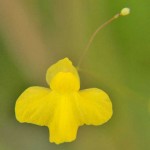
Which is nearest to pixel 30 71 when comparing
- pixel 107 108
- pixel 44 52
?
pixel 44 52

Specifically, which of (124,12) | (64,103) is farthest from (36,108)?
(124,12)

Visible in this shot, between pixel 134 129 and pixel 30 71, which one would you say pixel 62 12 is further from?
pixel 134 129

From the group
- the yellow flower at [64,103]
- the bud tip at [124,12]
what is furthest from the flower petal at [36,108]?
the bud tip at [124,12]

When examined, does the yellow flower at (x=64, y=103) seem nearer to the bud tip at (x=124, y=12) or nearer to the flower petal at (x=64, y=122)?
the flower petal at (x=64, y=122)

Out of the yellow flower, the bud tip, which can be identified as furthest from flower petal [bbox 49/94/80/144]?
the bud tip

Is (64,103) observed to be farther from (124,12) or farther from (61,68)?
(124,12)

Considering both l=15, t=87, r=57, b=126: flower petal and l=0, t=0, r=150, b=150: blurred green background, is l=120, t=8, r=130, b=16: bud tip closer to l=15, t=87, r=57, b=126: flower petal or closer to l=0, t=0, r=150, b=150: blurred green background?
l=0, t=0, r=150, b=150: blurred green background
